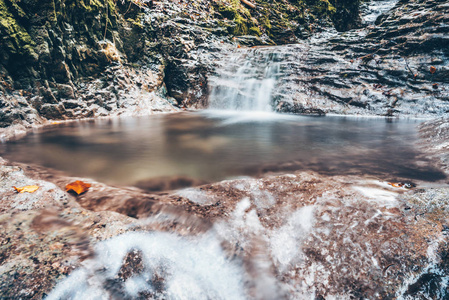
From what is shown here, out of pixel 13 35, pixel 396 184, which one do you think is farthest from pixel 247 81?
pixel 396 184

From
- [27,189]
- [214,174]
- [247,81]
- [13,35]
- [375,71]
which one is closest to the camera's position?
[27,189]

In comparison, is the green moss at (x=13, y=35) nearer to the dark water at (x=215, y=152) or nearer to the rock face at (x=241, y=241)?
the dark water at (x=215, y=152)

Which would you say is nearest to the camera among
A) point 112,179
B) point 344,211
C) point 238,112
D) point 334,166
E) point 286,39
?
point 344,211

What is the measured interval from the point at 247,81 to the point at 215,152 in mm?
7164

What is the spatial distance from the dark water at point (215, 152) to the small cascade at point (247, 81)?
4229 mm

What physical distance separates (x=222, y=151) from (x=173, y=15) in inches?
372

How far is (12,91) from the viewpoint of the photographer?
214 inches

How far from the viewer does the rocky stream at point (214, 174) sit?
1174 millimetres

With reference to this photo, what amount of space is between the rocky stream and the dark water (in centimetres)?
4

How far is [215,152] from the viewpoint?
349 cm

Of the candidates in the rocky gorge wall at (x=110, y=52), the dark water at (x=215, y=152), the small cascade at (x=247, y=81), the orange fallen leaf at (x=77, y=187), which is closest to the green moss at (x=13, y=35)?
the rocky gorge wall at (x=110, y=52)

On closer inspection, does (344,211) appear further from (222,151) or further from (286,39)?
(286,39)

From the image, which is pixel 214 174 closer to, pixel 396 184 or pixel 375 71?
pixel 396 184

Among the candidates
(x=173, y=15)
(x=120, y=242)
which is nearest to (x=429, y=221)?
(x=120, y=242)
